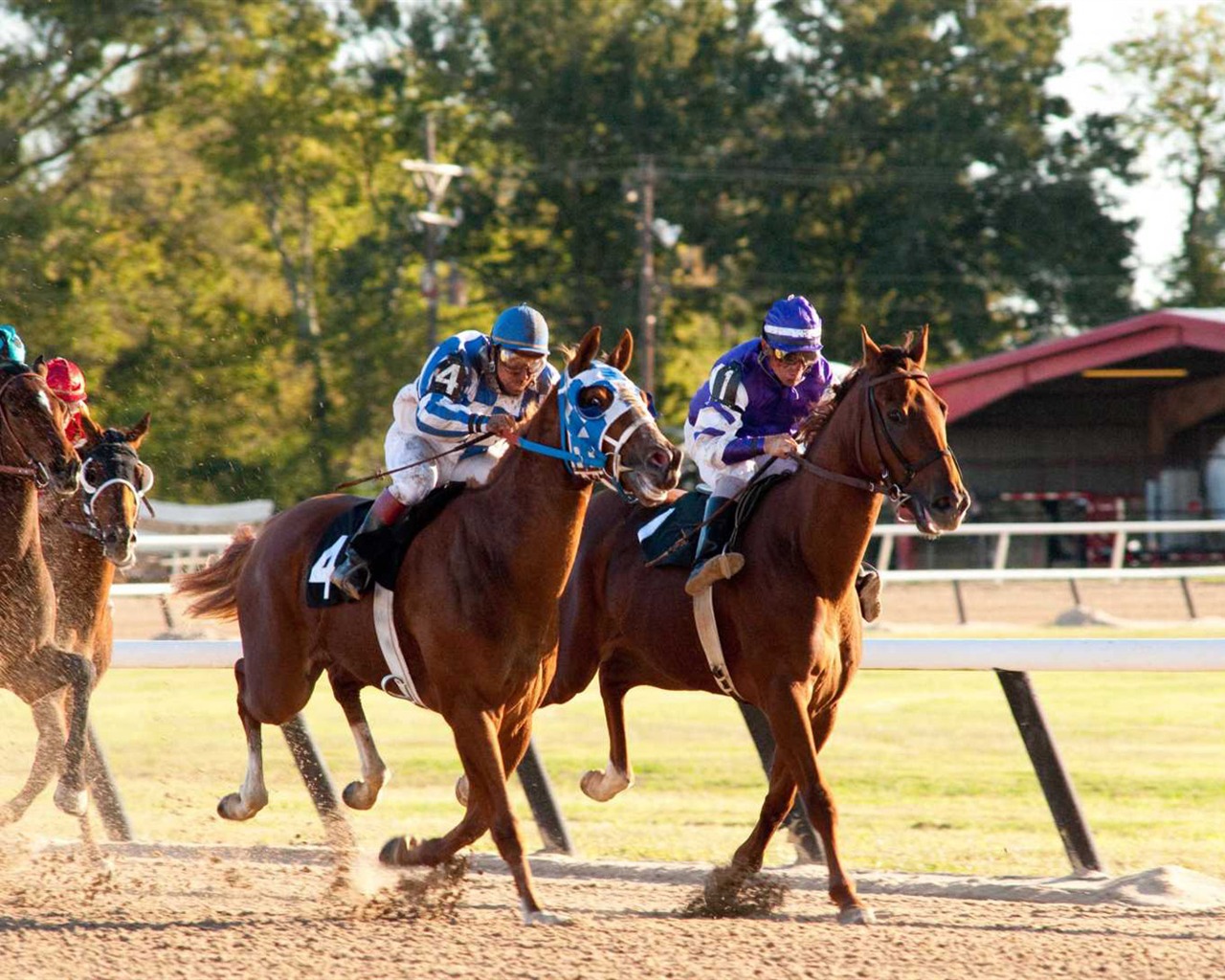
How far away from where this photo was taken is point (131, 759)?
1030 centimetres

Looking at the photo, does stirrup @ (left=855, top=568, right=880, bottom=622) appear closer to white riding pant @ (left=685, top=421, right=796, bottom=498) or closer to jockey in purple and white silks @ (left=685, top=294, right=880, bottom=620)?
jockey in purple and white silks @ (left=685, top=294, right=880, bottom=620)

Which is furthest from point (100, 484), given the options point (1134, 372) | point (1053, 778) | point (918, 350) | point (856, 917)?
point (1134, 372)

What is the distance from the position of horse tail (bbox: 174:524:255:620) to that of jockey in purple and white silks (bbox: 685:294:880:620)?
6.46 feet

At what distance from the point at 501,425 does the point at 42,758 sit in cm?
262

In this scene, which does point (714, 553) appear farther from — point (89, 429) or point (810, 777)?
point (89, 429)

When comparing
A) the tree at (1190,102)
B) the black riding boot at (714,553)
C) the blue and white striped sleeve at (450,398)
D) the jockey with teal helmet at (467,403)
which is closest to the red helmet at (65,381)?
the jockey with teal helmet at (467,403)

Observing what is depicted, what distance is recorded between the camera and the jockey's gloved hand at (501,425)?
18.9ft

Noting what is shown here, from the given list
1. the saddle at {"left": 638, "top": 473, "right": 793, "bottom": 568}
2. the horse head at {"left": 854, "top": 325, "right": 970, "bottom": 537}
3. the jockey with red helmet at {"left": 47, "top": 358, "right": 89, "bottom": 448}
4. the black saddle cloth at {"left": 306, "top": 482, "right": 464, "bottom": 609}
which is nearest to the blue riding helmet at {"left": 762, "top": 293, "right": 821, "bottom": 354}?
the horse head at {"left": 854, "top": 325, "right": 970, "bottom": 537}

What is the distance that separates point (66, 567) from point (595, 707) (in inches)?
231

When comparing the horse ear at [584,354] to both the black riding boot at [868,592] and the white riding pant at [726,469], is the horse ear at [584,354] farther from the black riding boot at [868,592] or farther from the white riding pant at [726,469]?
the black riding boot at [868,592]

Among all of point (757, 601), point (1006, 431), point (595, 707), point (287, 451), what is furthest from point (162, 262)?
point (757, 601)

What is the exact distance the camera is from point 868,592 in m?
6.46

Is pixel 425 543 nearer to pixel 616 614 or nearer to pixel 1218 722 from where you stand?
pixel 616 614

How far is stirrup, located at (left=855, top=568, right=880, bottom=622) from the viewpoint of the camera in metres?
6.44
